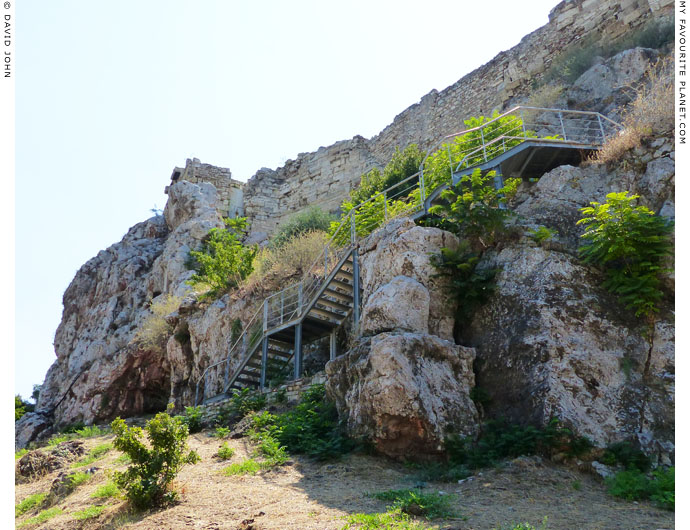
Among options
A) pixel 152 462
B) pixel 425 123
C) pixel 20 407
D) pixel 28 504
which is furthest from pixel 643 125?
pixel 20 407

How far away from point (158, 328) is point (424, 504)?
1312 centimetres

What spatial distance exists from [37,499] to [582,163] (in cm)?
980

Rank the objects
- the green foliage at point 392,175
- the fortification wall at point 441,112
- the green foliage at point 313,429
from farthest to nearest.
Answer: the fortification wall at point 441,112 < the green foliage at point 392,175 < the green foliage at point 313,429

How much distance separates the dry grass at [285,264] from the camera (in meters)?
15.5

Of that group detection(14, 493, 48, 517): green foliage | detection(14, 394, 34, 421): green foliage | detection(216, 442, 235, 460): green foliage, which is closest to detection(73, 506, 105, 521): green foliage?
detection(14, 493, 48, 517): green foliage

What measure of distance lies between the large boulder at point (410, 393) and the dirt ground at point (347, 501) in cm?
39

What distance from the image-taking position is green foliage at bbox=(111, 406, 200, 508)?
698 cm

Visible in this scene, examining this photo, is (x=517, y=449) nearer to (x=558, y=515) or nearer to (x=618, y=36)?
(x=558, y=515)

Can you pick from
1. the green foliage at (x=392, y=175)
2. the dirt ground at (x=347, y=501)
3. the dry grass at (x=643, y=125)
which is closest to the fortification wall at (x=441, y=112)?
the green foliage at (x=392, y=175)

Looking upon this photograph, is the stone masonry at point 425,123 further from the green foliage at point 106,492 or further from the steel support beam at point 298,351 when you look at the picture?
the green foliage at point 106,492

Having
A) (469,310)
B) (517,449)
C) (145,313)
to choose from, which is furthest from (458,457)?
(145,313)

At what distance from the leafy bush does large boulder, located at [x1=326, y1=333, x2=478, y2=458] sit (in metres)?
10.1

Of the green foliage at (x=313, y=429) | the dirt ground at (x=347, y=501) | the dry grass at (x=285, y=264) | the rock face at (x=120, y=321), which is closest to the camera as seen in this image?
the dirt ground at (x=347, y=501)

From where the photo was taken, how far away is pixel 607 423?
25.0 feet
